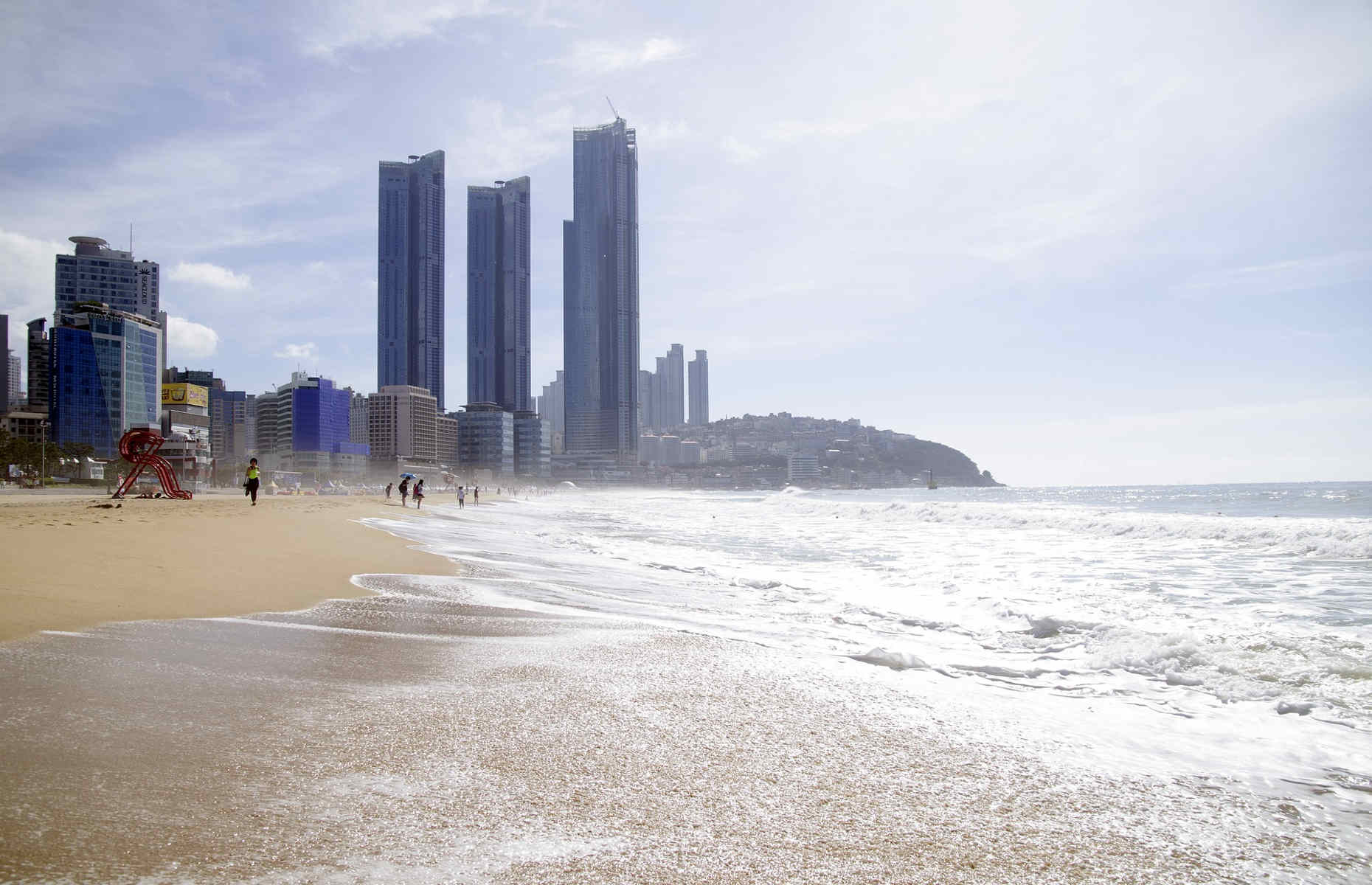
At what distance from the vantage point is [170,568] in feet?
24.1

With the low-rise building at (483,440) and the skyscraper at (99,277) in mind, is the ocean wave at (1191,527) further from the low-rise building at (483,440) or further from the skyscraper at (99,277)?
the skyscraper at (99,277)

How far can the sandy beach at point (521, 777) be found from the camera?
200 cm

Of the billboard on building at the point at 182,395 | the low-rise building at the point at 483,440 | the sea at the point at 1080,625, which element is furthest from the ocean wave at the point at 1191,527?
the low-rise building at the point at 483,440

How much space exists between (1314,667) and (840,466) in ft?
646

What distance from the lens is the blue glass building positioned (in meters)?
112

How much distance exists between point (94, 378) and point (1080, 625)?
143m

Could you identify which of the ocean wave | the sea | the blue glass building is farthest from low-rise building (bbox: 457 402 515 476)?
the sea

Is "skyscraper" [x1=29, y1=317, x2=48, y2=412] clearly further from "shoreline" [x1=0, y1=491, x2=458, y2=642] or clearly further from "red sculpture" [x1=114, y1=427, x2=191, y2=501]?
"shoreline" [x1=0, y1=491, x2=458, y2=642]

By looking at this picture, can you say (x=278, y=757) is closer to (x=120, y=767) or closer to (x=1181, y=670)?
(x=120, y=767)

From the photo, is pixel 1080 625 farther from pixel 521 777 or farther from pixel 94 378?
pixel 94 378

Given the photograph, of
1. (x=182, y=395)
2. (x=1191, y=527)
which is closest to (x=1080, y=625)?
(x=1191, y=527)

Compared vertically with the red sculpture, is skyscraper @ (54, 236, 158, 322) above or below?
above

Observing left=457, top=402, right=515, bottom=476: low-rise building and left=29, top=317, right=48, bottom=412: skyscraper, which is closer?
left=29, top=317, right=48, bottom=412: skyscraper

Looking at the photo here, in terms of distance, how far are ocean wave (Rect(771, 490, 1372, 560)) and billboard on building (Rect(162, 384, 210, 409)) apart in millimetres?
124484
